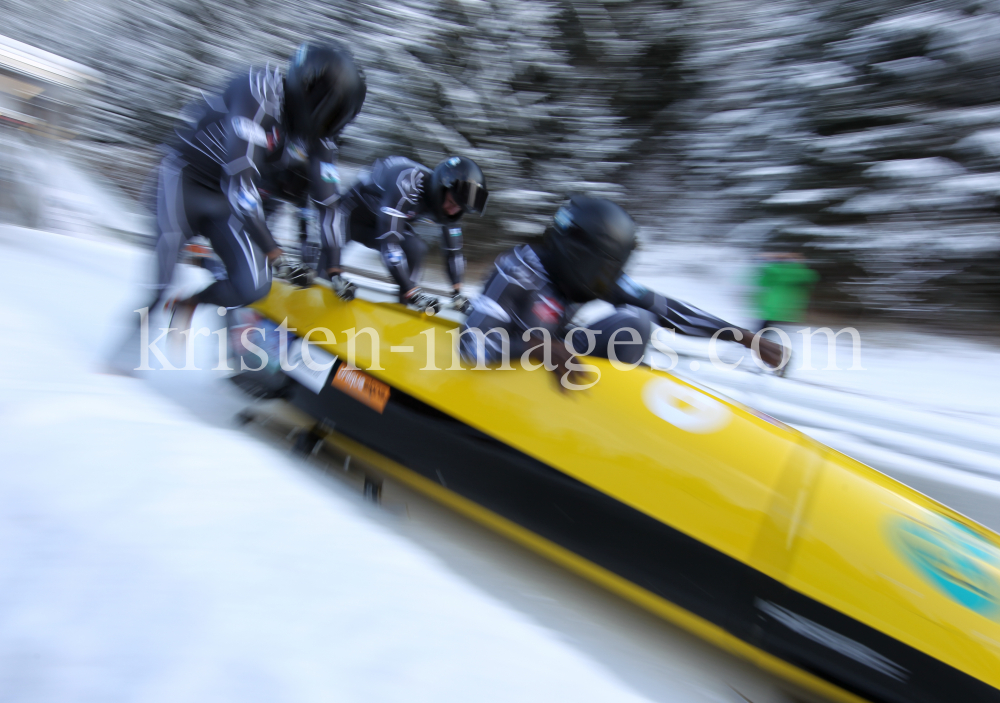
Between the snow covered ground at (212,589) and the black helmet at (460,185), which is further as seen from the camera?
the black helmet at (460,185)

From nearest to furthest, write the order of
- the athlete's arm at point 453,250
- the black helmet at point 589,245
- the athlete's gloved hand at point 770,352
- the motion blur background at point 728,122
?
the black helmet at point 589,245
the athlete's gloved hand at point 770,352
the athlete's arm at point 453,250
the motion blur background at point 728,122

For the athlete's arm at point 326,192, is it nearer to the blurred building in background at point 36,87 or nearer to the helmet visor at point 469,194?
the helmet visor at point 469,194

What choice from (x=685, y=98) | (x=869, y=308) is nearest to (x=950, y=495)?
(x=869, y=308)

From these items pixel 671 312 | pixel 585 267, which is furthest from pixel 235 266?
pixel 671 312

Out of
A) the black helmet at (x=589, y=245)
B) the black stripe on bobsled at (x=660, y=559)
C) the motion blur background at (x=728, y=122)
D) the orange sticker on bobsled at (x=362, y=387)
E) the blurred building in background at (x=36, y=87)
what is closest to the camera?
the black stripe on bobsled at (x=660, y=559)

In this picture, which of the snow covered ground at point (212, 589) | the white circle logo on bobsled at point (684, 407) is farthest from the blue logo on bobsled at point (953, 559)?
the snow covered ground at point (212, 589)

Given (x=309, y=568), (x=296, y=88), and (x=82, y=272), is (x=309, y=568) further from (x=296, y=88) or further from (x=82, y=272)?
(x=82, y=272)

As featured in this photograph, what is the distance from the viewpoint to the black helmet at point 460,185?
9.07ft

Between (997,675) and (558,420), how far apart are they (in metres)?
0.99

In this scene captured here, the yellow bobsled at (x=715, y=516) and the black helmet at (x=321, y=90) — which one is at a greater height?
the black helmet at (x=321, y=90)

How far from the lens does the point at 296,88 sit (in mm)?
2332

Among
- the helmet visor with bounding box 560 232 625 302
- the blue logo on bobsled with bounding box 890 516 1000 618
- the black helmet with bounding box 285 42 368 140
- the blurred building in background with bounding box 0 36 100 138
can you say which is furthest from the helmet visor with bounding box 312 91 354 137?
the blurred building in background with bounding box 0 36 100 138

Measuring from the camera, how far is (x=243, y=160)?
2283mm

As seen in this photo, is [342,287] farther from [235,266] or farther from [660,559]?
[660,559]
